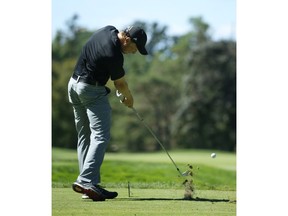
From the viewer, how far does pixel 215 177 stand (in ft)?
32.3

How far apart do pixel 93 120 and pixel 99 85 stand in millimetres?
287

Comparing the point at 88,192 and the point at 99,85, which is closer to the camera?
the point at 88,192

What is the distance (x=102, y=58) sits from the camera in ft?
15.8

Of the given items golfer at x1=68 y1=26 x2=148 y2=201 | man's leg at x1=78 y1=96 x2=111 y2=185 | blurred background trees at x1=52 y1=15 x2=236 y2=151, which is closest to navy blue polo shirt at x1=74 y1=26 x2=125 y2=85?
golfer at x1=68 y1=26 x2=148 y2=201

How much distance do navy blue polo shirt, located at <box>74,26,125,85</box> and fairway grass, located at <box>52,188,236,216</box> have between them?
3.22ft

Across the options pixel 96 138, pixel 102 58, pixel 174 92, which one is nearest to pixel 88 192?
pixel 96 138

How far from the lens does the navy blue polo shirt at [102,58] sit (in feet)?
15.6

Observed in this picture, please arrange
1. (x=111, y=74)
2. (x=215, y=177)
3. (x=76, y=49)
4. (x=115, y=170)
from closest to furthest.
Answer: (x=111, y=74), (x=115, y=170), (x=215, y=177), (x=76, y=49)

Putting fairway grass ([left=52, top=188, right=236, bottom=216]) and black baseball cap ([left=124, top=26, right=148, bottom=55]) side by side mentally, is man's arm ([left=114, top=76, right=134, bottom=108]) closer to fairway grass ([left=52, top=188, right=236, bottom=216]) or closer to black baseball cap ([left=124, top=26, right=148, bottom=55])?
black baseball cap ([left=124, top=26, right=148, bottom=55])

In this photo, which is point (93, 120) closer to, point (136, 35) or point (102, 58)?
point (102, 58)

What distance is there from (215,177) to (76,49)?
37.5ft
